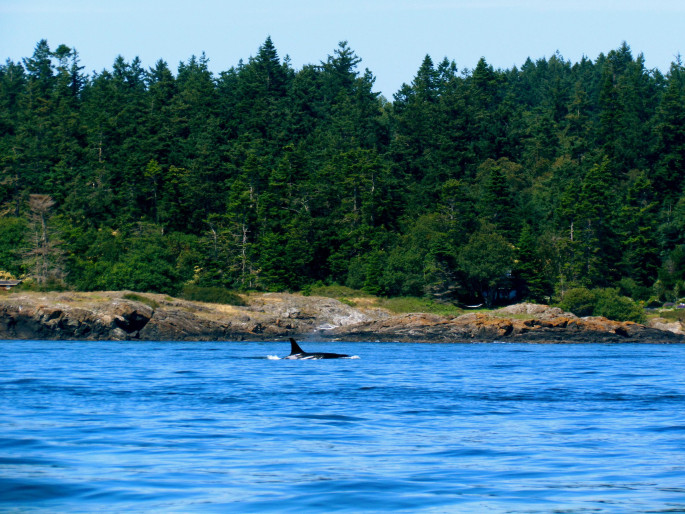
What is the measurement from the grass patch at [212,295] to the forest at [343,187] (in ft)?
7.96

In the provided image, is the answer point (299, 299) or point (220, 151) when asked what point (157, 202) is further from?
point (299, 299)

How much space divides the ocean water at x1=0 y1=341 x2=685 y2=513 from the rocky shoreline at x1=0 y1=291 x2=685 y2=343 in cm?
4036

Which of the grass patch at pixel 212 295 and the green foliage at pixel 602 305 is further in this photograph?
the grass patch at pixel 212 295

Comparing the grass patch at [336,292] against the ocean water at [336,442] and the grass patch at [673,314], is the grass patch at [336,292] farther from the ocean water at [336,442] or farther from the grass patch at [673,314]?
the ocean water at [336,442]

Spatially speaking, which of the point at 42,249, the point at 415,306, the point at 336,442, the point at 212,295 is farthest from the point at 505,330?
the point at 336,442

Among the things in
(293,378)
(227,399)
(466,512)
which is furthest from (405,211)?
(466,512)

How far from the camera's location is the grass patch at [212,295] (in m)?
87.4

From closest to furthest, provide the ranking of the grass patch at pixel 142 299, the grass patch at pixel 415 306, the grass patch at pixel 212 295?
the grass patch at pixel 142 299 < the grass patch at pixel 212 295 < the grass patch at pixel 415 306

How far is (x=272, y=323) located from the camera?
8250 centimetres

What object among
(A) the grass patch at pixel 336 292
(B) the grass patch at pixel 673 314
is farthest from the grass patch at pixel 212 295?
(B) the grass patch at pixel 673 314

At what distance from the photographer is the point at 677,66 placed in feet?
577

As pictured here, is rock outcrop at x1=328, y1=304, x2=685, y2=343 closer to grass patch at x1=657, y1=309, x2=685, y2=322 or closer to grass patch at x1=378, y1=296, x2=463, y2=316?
grass patch at x1=657, y1=309, x2=685, y2=322

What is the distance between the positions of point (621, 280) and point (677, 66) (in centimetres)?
9490

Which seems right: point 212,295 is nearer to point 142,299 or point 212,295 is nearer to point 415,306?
point 142,299
